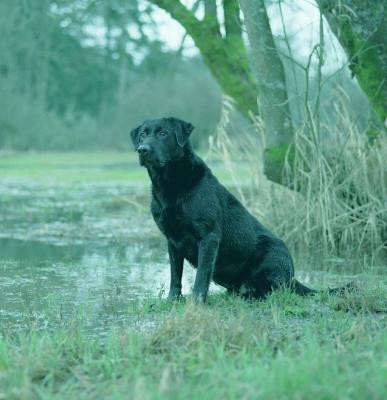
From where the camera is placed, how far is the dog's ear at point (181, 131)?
19.7ft

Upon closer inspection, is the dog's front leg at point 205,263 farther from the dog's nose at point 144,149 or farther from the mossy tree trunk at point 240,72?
the mossy tree trunk at point 240,72

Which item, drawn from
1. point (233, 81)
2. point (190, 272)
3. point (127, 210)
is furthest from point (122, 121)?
point (190, 272)

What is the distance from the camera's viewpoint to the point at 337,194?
924 cm

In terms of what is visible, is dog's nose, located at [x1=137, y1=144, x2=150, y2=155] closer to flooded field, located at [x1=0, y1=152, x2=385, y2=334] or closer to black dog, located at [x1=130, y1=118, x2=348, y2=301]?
black dog, located at [x1=130, y1=118, x2=348, y2=301]

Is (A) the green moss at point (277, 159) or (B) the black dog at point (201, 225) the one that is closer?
(B) the black dog at point (201, 225)

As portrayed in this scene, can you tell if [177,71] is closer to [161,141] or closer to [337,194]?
[337,194]

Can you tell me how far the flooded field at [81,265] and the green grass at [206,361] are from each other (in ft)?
2.25

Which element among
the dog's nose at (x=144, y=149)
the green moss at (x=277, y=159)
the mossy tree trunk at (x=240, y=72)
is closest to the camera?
the dog's nose at (x=144, y=149)

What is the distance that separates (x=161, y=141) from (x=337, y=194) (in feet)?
12.6

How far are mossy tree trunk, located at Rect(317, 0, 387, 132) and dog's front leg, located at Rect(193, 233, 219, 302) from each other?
3653mm

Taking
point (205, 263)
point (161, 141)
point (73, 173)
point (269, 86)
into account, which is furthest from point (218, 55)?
point (73, 173)

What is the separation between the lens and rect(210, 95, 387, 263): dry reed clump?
8.95 meters

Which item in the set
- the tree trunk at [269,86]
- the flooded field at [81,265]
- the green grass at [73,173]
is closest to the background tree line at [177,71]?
the tree trunk at [269,86]

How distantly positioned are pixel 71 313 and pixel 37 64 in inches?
1835
